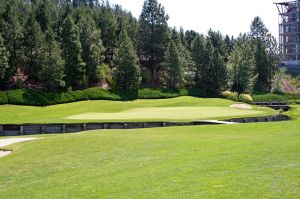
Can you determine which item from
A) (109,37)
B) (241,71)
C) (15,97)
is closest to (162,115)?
(15,97)

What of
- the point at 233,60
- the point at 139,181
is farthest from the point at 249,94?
the point at 139,181

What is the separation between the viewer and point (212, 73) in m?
99.6

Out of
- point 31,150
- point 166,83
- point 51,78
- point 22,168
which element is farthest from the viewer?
point 166,83

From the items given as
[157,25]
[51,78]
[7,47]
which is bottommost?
[51,78]

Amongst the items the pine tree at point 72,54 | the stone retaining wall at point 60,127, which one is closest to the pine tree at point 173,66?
the pine tree at point 72,54

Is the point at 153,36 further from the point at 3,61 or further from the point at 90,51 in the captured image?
the point at 3,61

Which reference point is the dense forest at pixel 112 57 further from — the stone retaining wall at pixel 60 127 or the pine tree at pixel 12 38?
the stone retaining wall at pixel 60 127

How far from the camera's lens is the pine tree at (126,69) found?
84.6 m

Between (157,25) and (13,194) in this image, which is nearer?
(13,194)

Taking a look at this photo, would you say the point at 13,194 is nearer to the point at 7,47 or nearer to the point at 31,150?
the point at 31,150

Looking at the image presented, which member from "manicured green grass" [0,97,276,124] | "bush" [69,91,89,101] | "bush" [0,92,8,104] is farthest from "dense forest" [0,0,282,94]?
"manicured green grass" [0,97,276,124]

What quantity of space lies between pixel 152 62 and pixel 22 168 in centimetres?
8877

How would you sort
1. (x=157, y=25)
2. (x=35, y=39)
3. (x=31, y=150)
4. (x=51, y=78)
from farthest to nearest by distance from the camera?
(x=157, y=25) < (x=35, y=39) < (x=51, y=78) < (x=31, y=150)

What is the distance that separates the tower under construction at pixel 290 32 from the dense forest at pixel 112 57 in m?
39.7
